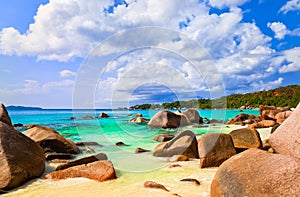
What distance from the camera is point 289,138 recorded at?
181 inches

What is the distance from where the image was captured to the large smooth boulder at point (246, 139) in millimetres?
6266

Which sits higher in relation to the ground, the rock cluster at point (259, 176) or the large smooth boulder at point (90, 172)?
the rock cluster at point (259, 176)

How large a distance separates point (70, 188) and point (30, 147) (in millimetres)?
1566

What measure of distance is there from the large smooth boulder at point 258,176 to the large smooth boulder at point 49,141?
5.83 m

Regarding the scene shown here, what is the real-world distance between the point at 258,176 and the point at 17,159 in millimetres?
4310

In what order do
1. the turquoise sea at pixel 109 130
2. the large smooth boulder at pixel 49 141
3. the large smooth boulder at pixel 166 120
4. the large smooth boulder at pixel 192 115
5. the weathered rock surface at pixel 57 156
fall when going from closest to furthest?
the weathered rock surface at pixel 57 156 → the large smooth boulder at pixel 49 141 → the turquoise sea at pixel 109 130 → the large smooth boulder at pixel 166 120 → the large smooth boulder at pixel 192 115

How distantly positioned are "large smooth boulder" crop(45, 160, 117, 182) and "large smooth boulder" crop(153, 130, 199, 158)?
2442 mm

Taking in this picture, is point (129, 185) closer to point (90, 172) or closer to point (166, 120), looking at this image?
point (90, 172)

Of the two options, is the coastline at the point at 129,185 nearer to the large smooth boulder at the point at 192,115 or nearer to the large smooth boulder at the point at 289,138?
the large smooth boulder at the point at 289,138

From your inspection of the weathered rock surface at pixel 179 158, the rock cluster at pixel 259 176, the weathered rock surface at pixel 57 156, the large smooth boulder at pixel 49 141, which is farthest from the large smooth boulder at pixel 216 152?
the large smooth boulder at pixel 49 141

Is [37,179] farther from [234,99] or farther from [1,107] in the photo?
[234,99]

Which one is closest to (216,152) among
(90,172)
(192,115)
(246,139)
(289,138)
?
(246,139)

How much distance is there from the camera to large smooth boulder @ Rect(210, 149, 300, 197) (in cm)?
288

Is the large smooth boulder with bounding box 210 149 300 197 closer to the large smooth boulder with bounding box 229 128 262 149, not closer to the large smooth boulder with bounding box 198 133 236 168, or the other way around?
the large smooth boulder with bounding box 198 133 236 168
